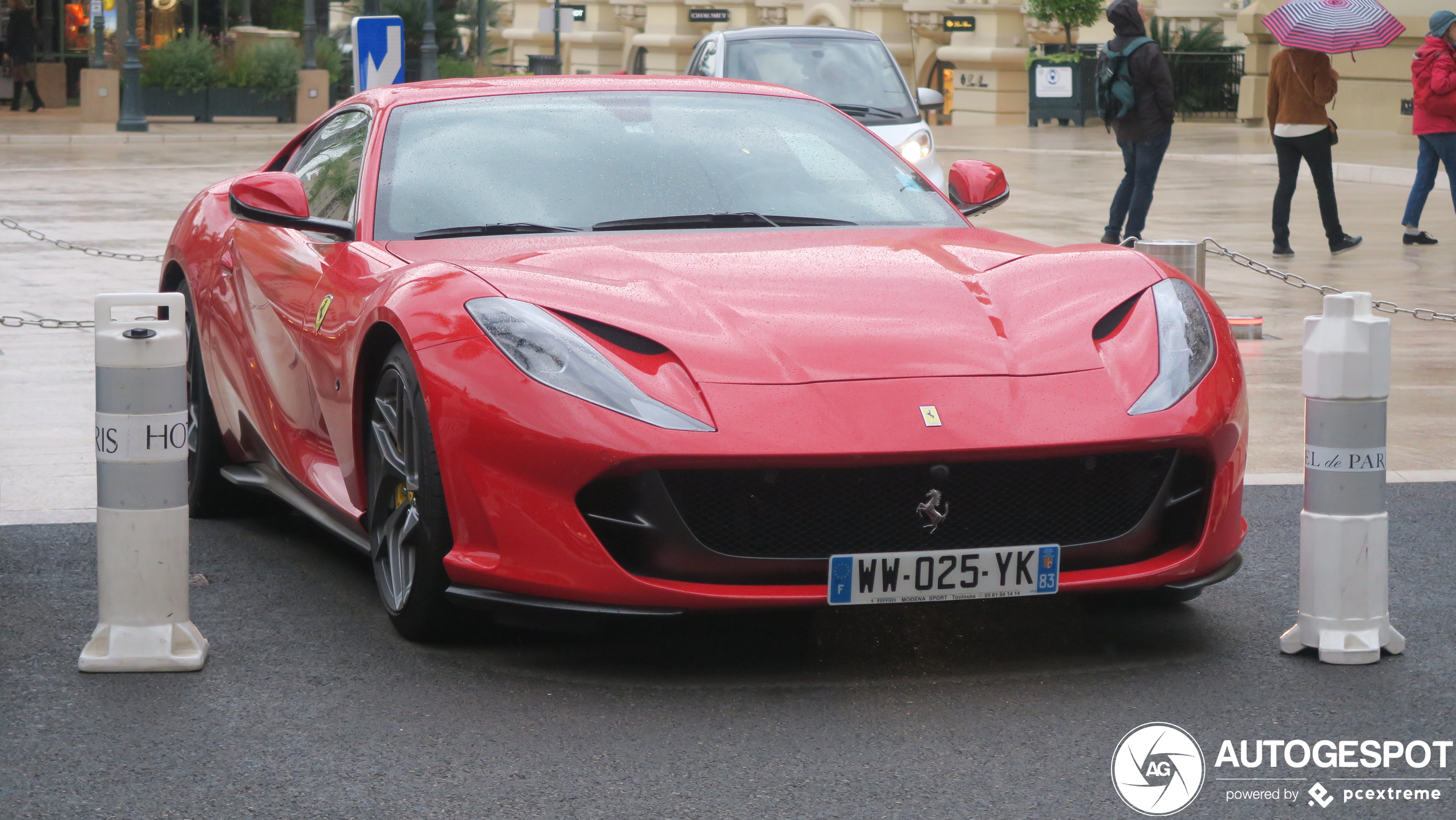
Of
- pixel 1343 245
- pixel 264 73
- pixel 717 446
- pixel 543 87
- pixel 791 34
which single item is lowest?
pixel 1343 245

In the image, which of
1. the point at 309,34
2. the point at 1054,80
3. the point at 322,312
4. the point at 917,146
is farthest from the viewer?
the point at 1054,80

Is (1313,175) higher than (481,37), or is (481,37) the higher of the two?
(481,37)

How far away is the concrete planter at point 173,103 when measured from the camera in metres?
34.6

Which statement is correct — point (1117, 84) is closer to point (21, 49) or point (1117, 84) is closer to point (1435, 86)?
point (1435, 86)

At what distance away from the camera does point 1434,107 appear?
48.6ft

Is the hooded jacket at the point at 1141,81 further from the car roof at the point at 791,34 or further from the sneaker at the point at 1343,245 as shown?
the car roof at the point at 791,34

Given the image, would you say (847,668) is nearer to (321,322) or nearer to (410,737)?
(410,737)

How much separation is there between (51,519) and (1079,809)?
3762 millimetres

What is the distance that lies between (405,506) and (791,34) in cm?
1237

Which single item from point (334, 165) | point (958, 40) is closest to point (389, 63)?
point (334, 165)

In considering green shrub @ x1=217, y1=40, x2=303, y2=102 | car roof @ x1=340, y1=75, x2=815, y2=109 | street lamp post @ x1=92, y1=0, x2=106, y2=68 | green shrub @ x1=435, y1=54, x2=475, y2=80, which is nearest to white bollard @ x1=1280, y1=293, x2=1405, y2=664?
car roof @ x1=340, y1=75, x2=815, y2=109

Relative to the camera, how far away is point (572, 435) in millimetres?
4055

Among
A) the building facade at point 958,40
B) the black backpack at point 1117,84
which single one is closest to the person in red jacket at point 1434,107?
the black backpack at point 1117,84

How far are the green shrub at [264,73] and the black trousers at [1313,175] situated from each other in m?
23.7
